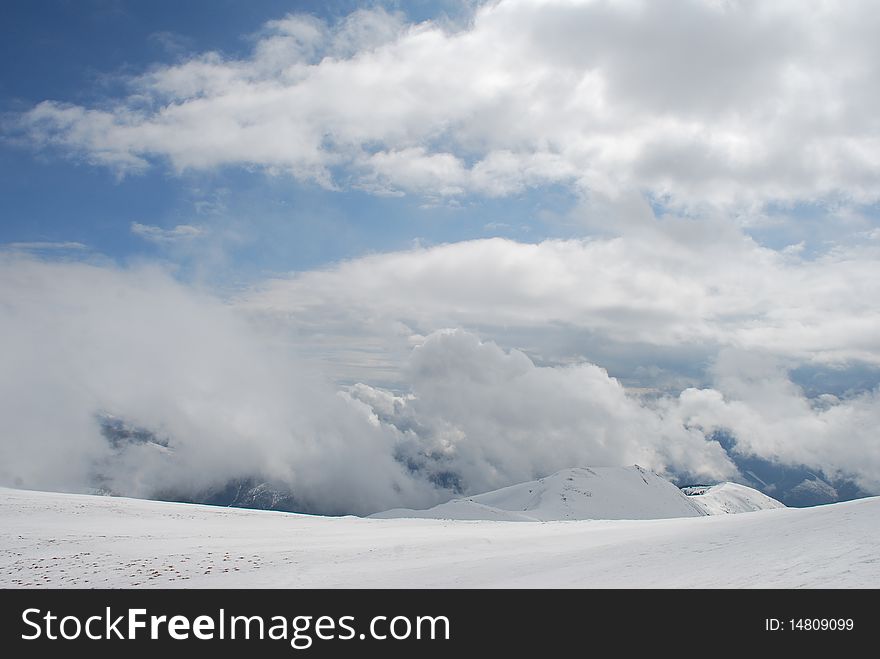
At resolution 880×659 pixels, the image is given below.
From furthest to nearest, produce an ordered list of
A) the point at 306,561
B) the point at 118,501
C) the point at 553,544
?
1. the point at 118,501
2. the point at 553,544
3. the point at 306,561

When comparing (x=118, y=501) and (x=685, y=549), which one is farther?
(x=118, y=501)

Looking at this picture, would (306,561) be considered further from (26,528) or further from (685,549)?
(26,528)

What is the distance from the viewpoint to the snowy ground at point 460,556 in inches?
686

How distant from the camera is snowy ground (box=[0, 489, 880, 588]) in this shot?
17.4 m

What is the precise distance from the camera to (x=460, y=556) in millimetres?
23609

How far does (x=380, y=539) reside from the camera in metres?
30.3
